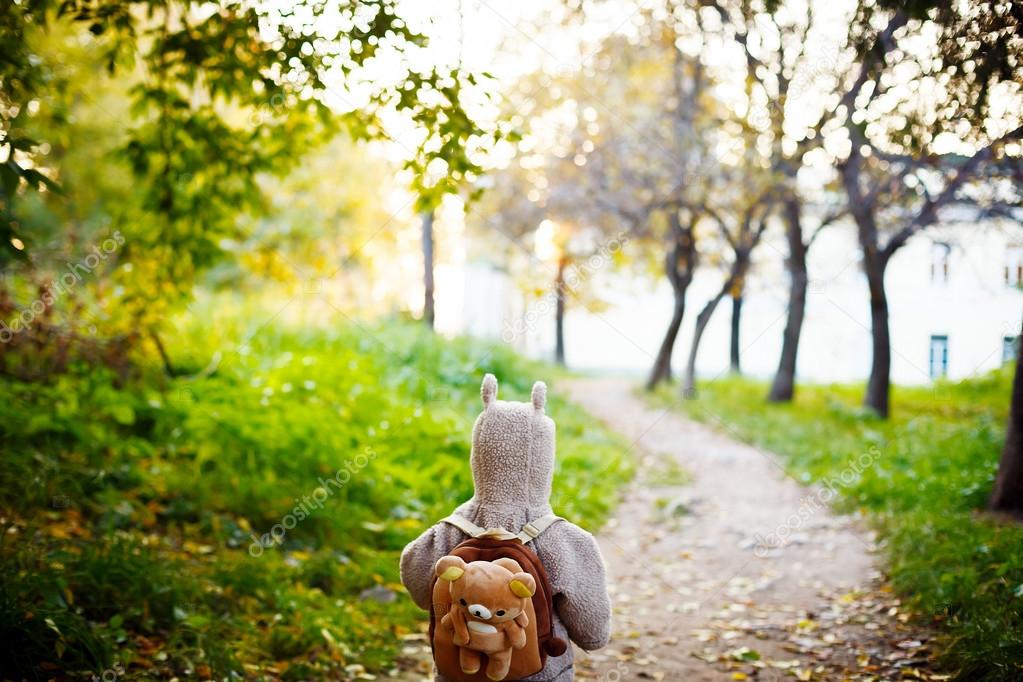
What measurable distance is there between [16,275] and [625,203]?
38.0ft

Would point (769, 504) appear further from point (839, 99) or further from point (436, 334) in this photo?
point (436, 334)

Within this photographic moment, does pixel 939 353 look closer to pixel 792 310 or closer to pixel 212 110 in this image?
pixel 792 310

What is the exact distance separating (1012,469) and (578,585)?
4730 mm

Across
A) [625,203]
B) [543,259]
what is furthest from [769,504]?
[543,259]

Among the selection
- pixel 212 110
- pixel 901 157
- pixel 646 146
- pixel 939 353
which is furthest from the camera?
pixel 646 146

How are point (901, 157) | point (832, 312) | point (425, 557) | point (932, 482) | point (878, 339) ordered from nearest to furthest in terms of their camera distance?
point (425, 557)
point (932, 482)
point (901, 157)
point (878, 339)
point (832, 312)

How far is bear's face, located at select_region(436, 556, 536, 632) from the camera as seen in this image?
249 cm

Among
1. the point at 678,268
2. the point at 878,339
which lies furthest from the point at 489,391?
the point at 678,268

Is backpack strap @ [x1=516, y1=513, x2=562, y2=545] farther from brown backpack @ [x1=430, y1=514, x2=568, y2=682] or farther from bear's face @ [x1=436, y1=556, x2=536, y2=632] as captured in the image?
bear's face @ [x1=436, y1=556, x2=536, y2=632]

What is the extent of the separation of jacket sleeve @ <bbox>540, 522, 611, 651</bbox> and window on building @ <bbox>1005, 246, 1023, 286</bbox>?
5.59 m

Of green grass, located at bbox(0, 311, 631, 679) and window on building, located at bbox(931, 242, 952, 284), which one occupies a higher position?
window on building, located at bbox(931, 242, 952, 284)

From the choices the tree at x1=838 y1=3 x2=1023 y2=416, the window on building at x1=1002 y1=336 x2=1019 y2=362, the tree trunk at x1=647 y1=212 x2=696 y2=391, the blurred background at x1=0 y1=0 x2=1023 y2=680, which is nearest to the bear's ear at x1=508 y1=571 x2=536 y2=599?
the blurred background at x1=0 y1=0 x2=1023 y2=680

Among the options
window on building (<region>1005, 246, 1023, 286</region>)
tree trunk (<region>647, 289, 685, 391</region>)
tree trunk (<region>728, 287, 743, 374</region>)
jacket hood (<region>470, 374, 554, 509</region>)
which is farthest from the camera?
tree trunk (<region>728, 287, 743, 374</region>)

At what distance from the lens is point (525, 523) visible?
2820 millimetres
